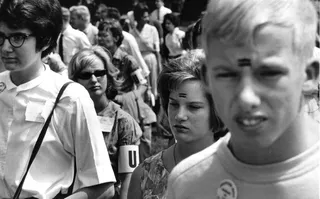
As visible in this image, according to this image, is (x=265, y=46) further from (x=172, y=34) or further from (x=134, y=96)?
(x=172, y=34)

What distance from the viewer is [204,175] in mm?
1762

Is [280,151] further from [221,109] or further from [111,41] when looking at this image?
[111,41]

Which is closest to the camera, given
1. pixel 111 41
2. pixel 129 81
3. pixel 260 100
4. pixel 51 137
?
pixel 260 100

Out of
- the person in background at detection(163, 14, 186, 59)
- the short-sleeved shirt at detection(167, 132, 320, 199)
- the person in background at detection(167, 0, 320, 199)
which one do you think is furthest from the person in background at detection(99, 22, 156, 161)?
the person in background at detection(163, 14, 186, 59)

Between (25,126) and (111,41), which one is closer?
(25,126)

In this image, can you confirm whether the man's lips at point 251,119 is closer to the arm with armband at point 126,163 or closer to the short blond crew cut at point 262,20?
the short blond crew cut at point 262,20

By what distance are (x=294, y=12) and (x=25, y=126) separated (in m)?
2.34

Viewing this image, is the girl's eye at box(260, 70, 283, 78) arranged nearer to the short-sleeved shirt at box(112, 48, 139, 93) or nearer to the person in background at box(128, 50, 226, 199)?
the person in background at box(128, 50, 226, 199)

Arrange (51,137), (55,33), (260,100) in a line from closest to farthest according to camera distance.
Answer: (260,100) → (51,137) → (55,33)

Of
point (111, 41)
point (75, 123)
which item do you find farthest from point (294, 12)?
point (111, 41)

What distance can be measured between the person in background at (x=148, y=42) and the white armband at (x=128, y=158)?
9528mm

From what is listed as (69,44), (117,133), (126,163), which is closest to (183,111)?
(126,163)

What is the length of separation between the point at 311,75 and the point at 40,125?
7.29 ft

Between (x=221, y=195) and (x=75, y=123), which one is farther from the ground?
(x=221, y=195)
